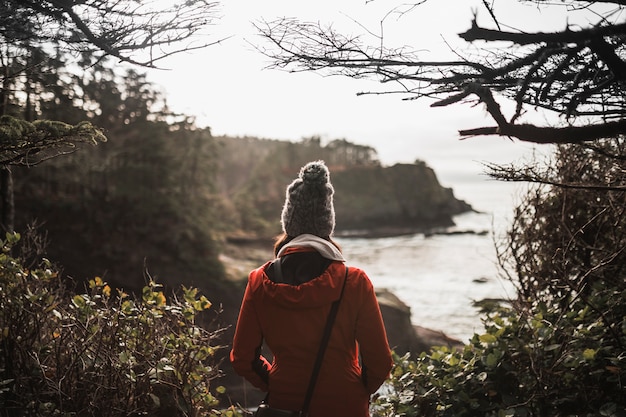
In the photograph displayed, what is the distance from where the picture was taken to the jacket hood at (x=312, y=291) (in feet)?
6.43

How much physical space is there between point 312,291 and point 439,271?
28999 millimetres

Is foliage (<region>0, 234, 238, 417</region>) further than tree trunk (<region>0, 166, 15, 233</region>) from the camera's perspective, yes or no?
No

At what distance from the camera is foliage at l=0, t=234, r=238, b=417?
3.12 metres

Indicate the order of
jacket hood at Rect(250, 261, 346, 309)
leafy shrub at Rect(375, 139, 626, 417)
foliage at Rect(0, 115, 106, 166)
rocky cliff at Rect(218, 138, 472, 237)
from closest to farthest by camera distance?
jacket hood at Rect(250, 261, 346, 309) < foliage at Rect(0, 115, 106, 166) < leafy shrub at Rect(375, 139, 626, 417) < rocky cliff at Rect(218, 138, 472, 237)

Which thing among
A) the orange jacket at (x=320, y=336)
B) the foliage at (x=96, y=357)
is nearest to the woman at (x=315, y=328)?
the orange jacket at (x=320, y=336)

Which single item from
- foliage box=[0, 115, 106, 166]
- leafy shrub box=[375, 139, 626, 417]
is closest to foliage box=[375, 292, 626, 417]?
leafy shrub box=[375, 139, 626, 417]

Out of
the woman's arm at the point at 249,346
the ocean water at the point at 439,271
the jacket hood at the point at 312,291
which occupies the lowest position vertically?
the ocean water at the point at 439,271

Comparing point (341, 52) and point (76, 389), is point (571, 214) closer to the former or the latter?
point (341, 52)

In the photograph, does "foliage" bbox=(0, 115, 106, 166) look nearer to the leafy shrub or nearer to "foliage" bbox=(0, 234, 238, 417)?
"foliage" bbox=(0, 234, 238, 417)

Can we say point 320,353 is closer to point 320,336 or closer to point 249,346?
point 320,336

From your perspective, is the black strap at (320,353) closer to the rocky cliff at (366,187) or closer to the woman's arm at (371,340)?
the woman's arm at (371,340)

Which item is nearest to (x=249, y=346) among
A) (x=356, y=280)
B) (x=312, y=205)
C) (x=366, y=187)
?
(x=356, y=280)

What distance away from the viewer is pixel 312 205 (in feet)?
7.37

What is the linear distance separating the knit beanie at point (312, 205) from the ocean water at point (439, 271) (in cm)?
381
